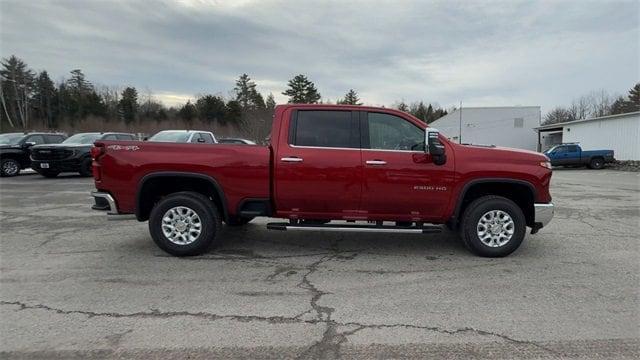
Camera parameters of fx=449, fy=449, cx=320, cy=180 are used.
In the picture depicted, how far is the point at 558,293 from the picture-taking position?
4688 mm

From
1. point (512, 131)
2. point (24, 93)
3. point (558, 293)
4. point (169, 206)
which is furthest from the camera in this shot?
point (24, 93)

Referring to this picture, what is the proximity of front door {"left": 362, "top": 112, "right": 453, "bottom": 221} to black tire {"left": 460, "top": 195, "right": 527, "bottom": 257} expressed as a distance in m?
0.38

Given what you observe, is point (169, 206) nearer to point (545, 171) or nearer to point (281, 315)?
point (281, 315)

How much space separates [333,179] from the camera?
5.71 meters

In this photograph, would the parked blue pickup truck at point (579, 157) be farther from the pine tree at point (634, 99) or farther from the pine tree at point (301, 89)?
the pine tree at point (634, 99)

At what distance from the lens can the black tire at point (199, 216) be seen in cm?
582

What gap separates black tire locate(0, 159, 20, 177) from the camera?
17.9 meters

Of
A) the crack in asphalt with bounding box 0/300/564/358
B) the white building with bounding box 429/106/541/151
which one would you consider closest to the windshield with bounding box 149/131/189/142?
the crack in asphalt with bounding box 0/300/564/358

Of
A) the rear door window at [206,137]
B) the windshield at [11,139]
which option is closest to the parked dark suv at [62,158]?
the windshield at [11,139]

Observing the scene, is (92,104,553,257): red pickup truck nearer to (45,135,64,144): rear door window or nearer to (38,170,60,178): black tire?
(38,170,60,178): black tire

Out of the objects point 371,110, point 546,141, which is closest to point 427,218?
point 371,110

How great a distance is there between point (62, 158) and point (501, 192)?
15.9 m

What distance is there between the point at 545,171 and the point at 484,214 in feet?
3.21

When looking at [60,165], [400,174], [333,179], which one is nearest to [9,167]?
[60,165]
